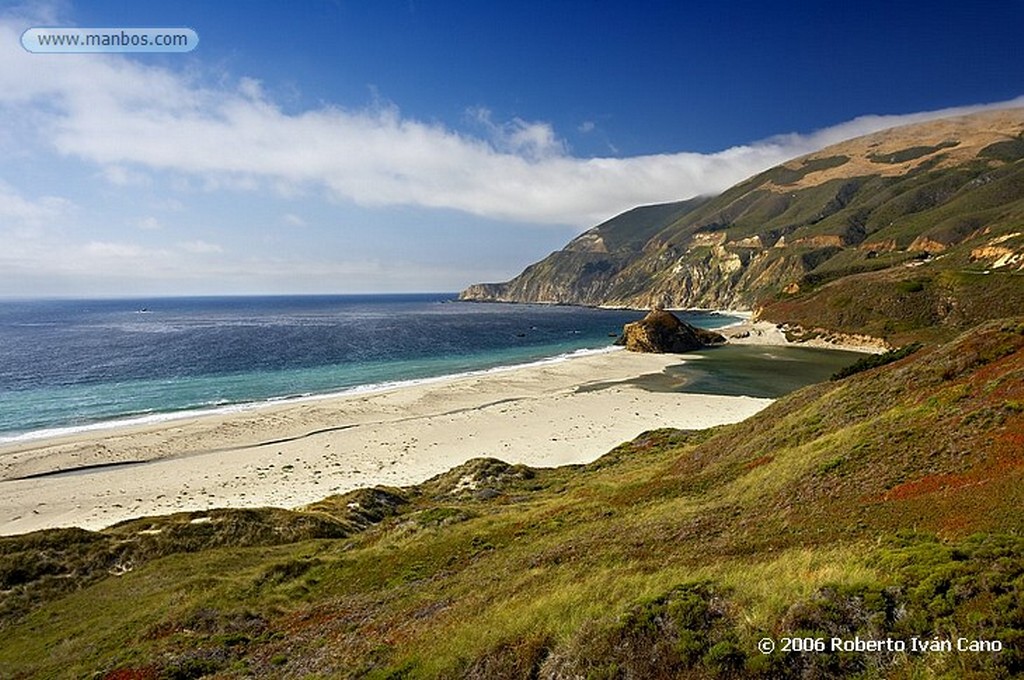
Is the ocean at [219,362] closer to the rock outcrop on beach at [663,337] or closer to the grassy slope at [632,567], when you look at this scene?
the rock outcrop on beach at [663,337]

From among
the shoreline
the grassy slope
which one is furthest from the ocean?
the grassy slope

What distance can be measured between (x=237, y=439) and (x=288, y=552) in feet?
98.0

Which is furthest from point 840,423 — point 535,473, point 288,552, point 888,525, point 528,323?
point 528,323

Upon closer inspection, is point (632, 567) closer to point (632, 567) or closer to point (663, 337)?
point (632, 567)

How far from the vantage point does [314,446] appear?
46.7 m

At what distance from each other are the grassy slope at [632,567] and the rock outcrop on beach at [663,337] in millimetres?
78355

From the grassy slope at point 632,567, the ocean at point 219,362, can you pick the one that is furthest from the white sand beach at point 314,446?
the ocean at point 219,362

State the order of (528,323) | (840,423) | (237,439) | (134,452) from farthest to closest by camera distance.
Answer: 1. (528,323)
2. (237,439)
3. (134,452)
4. (840,423)

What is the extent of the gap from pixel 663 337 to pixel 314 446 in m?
79.1

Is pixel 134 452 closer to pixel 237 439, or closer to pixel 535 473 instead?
pixel 237 439

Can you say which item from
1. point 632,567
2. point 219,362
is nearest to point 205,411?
point 219,362

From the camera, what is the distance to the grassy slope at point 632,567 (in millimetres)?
9695

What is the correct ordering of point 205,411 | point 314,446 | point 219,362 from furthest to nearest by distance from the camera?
1. point 219,362
2. point 205,411
3. point 314,446

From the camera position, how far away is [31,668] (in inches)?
603
